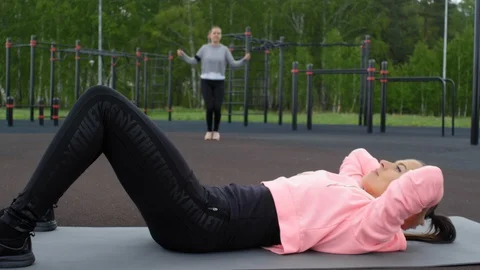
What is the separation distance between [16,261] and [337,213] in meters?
1.14

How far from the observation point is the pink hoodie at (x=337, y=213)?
2.42m

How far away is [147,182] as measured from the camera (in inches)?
95.0

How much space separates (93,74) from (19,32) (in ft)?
13.6

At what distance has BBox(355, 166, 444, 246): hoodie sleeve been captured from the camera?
7.79ft

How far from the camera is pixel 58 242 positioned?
9.26 ft

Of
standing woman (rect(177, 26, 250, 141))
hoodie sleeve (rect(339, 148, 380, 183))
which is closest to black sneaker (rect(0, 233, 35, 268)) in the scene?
hoodie sleeve (rect(339, 148, 380, 183))

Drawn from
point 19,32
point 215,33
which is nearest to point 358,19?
point 19,32

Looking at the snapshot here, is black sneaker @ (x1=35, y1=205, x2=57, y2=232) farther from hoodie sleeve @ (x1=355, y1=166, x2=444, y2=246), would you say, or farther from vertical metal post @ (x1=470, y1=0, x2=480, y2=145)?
vertical metal post @ (x1=470, y1=0, x2=480, y2=145)

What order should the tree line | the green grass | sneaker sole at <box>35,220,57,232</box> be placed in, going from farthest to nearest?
the tree line < the green grass < sneaker sole at <box>35,220,57,232</box>

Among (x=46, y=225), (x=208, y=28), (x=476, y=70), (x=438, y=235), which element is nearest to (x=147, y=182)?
(x=46, y=225)

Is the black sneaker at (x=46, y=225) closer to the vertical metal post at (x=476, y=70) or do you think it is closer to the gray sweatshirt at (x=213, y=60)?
the gray sweatshirt at (x=213, y=60)

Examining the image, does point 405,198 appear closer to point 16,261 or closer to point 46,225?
point 16,261

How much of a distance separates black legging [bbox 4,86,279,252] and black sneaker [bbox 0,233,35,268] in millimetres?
68

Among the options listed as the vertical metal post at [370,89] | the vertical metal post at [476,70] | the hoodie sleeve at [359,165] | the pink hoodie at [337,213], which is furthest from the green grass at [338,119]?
the pink hoodie at [337,213]
